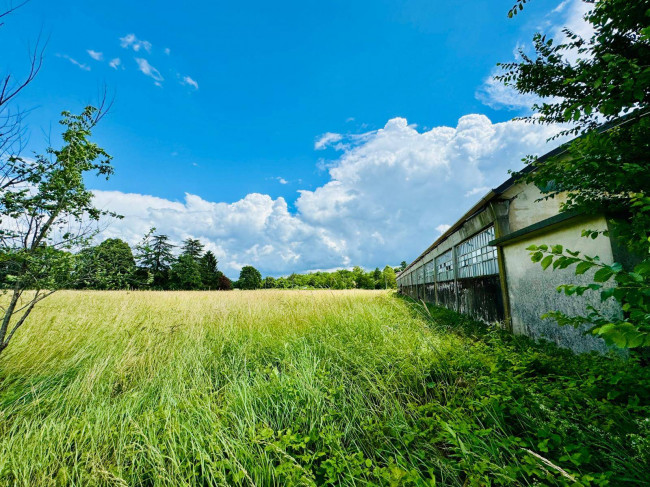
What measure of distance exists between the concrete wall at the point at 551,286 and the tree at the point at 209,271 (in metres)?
47.1

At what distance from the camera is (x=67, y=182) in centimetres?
321

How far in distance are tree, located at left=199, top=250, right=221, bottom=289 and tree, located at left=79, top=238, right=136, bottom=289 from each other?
4537cm

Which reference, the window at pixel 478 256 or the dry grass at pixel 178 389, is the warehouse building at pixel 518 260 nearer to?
the window at pixel 478 256

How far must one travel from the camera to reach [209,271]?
51.0 metres

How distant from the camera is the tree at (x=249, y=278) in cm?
5730

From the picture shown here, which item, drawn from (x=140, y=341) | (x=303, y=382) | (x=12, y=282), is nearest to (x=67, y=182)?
(x=12, y=282)

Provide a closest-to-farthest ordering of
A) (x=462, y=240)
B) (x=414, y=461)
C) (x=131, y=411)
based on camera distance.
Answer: (x=414, y=461) → (x=131, y=411) → (x=462, y=240)

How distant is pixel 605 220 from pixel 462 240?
15.3 feet

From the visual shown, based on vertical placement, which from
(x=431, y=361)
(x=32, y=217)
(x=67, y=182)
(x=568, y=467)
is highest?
(x=67, y=182)

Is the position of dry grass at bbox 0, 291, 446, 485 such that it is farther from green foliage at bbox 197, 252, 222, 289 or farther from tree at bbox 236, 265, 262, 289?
tree at bbox 236, 265, 262, 289

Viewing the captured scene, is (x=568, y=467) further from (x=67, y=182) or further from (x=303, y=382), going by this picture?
(x=67, y=182)

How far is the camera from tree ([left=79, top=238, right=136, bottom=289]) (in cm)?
342

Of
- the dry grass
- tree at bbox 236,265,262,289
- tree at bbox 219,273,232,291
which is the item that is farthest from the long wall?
tree at bbox 236,265,262,289

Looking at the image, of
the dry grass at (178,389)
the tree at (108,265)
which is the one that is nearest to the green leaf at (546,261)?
the dry grass at (178,389)
